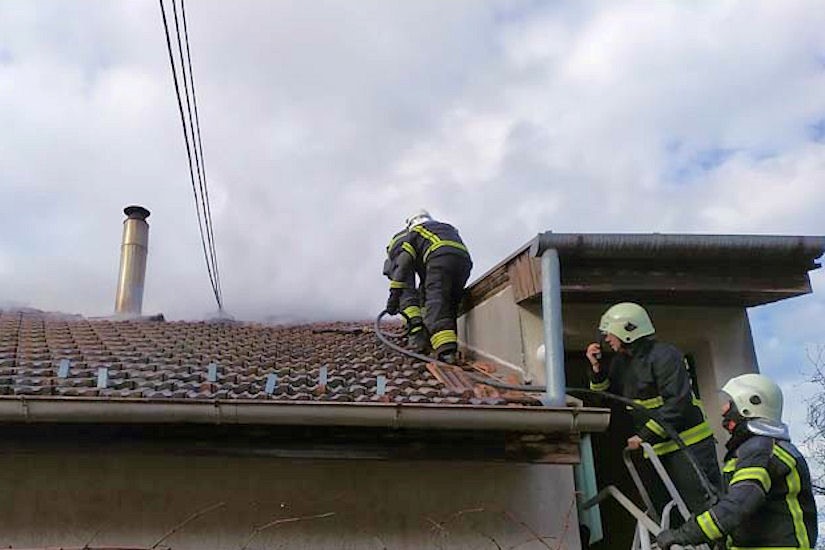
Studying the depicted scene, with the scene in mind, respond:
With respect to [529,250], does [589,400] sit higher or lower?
lower

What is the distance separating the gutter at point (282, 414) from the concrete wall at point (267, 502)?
15.6 inches

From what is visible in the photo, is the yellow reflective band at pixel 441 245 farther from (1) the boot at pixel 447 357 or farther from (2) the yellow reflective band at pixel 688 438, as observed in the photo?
(2) the yellow reflective band at pixel 688 438

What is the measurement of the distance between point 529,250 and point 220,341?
2944mm

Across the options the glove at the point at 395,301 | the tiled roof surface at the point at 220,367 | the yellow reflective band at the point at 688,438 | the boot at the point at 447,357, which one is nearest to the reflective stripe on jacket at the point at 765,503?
the yellow reflective band at the point at 688,438

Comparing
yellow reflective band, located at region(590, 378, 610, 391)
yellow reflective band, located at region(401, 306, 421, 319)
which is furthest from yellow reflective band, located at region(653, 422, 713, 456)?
yellow reflective band, located at region(401, 306, 421, 319)

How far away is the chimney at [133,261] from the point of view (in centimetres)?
1043

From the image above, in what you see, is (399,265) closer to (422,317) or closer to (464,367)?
(422,317)

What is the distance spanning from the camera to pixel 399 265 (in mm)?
6168

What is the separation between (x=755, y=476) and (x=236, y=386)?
2.72 meters

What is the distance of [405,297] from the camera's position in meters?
6.08

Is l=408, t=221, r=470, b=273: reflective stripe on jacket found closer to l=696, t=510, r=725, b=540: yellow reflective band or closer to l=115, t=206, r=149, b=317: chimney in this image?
l=696, t=510, r=725, b=540: yellow reflective band

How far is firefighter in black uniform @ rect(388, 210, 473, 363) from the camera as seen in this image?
5.74 metres

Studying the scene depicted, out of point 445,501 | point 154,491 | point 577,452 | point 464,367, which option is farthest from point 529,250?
point 154,491

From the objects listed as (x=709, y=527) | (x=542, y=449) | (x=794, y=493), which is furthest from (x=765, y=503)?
(x=542, y=449)
